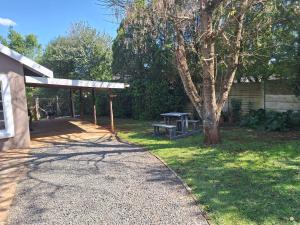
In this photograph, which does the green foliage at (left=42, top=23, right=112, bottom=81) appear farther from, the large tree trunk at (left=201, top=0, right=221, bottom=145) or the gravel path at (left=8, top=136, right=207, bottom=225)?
the gravel path at (left=8, top=136, right=207, bottom=225)

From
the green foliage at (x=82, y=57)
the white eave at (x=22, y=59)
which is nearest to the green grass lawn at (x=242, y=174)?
the white eave at (x=22, y=59)

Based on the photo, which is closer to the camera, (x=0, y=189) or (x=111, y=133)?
(x=0, y=189)

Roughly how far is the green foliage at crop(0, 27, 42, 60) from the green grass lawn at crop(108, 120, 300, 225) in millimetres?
28159

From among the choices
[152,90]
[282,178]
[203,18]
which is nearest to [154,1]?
[203,18]

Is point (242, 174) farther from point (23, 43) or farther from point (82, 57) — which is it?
point (23, 43)

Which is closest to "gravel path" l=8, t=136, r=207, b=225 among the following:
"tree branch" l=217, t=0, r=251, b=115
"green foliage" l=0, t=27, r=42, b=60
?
"tree branch" l=217, t=0, r=251, b=115

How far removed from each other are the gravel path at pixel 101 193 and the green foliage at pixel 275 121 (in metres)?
5.24

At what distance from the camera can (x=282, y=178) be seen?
535 centimetres

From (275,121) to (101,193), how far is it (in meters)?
7.76

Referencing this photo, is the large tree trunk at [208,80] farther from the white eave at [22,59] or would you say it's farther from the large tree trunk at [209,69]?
the white eave at [22,59]

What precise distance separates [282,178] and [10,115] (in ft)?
24.7

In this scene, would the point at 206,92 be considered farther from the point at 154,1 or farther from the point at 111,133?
the point at 111,133

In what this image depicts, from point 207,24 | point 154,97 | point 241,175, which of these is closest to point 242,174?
point 241,175

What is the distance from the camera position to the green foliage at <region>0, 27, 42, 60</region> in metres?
32.8
